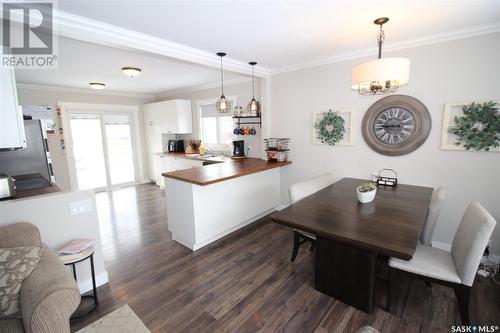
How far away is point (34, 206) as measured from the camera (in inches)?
73.8

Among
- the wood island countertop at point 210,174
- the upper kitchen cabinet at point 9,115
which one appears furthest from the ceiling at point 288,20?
the wood island countertop at point 210,174

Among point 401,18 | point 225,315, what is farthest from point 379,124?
point 225,315

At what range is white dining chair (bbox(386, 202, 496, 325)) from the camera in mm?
1505

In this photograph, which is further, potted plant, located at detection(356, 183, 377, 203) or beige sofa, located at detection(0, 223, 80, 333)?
potted plant, located at detection(356, 183, 377, 203)

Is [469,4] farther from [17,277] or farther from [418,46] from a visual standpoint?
[17,277]

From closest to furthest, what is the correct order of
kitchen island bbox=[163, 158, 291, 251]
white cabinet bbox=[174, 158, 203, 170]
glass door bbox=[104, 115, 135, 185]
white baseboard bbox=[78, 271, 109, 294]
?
white baseboard bbox=[78, 271, 109, 294], kitchen island bbox=[163, 158, 291, 251], white cabinet bbox=[174, 158, 203, 170], glass door bbox=[104, 115, 135, 185]

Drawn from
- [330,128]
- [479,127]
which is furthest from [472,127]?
[330,128]

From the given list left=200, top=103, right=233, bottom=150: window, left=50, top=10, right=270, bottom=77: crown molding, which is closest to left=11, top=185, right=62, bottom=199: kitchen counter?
left=50, top=10, right=270, bottom=77: crown molding

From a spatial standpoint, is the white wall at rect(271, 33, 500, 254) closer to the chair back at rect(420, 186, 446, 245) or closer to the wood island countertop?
the chair back at rect(420, 186, 446, 245)

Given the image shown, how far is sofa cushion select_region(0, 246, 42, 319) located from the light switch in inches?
20.9

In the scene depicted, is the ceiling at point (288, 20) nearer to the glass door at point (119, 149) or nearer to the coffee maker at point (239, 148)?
the coffee maker at point (239, 148)

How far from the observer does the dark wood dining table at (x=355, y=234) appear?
1.60 m

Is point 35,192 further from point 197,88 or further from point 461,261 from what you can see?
point 197,88

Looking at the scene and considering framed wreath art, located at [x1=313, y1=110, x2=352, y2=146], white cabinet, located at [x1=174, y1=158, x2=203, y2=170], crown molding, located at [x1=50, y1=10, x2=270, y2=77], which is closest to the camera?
crown molding, located at [x1=50, y1=10, x2=270, y2=77]
